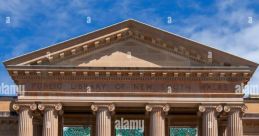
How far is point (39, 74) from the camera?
41062mm

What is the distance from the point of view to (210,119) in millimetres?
40969

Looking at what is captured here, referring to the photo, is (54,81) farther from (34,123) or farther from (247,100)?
(247,100)

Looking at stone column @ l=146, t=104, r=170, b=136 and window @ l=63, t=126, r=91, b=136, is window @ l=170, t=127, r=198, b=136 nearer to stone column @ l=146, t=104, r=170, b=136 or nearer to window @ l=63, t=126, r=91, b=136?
stone column @ l=146, t=104, r=170, b=136

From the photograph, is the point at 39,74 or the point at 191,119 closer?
the point at 39,74

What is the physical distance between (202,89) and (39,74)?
10.3 metres

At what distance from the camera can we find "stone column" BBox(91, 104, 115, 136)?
133 ft

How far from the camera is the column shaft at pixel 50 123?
40375 millimetres

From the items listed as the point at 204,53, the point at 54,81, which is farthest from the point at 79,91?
the point at 204,53

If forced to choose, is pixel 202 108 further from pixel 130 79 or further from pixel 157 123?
pixel 130 79

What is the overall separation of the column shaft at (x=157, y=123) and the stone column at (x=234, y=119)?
13.3 ft

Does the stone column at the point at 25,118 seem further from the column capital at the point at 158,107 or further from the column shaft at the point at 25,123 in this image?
the column capital at the point at 158,107
